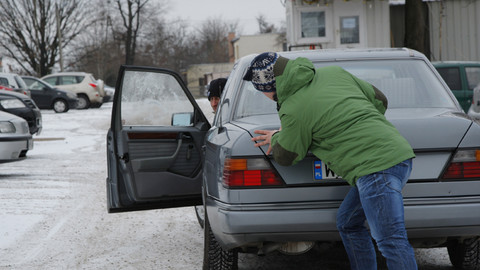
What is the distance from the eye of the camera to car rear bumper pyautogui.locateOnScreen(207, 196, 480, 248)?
407 centimetres

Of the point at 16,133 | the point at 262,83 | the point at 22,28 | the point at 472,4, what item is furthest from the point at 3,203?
the point at 22,28

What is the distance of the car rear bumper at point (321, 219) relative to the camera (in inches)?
160

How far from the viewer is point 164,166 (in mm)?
5566

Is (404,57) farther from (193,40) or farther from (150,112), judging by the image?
(193,40)

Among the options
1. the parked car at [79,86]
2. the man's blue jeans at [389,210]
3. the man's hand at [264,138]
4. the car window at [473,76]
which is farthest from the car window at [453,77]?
the parked car at [79,86]

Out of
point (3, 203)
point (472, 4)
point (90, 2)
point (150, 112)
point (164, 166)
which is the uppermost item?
point (90, 2)

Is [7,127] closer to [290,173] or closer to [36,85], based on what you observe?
[290,173]

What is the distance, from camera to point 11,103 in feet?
51.7

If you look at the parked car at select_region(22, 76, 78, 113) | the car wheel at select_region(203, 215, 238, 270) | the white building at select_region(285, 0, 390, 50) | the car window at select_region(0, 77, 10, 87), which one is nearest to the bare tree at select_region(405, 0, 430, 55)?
the white building at select_region(285, 0, 390, 50)

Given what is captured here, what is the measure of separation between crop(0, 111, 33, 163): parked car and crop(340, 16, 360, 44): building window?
1267 cm

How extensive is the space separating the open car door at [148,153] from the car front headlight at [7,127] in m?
6.43

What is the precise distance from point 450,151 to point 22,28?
57249 mm

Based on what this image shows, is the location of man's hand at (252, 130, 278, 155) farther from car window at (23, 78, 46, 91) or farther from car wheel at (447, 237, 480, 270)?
car window at (23, 78, 46, 91)

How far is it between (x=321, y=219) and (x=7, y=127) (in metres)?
8.61
